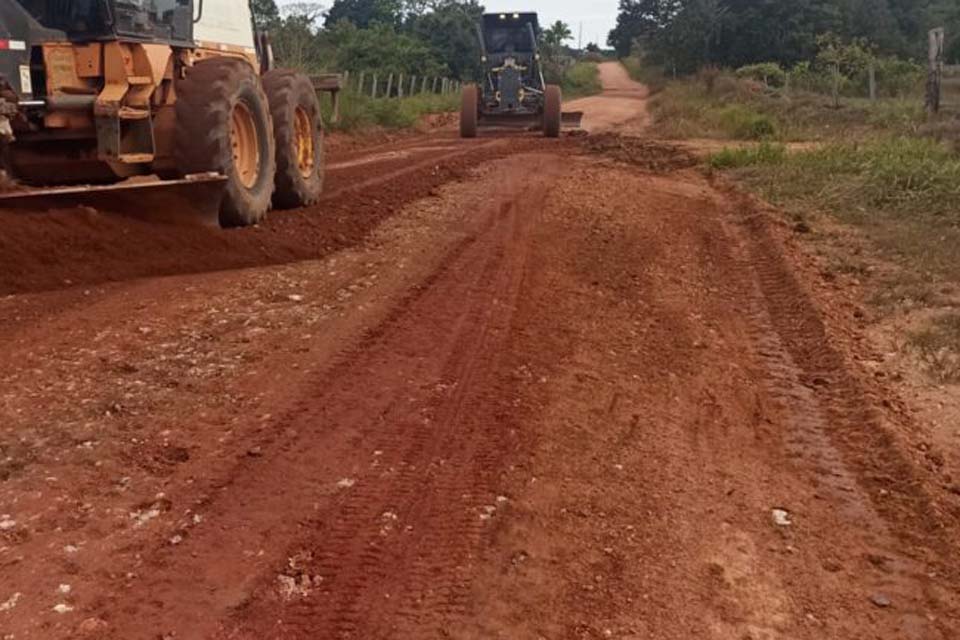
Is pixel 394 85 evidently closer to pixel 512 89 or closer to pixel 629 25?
pixel 512 89

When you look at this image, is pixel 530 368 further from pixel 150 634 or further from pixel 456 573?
pixel 150 634

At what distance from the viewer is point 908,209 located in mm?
11023

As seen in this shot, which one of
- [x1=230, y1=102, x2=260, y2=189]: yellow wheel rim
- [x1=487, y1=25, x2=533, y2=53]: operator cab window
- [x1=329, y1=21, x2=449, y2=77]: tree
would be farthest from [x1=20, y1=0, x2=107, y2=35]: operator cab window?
[x1=329, y1=21, x2=449, y2=77]: tree

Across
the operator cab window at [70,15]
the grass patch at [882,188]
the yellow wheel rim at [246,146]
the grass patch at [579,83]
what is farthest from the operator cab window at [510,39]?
the grass patch at [579,83]

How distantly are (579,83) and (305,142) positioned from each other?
2074 inches

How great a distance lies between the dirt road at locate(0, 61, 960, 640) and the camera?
10.3ft

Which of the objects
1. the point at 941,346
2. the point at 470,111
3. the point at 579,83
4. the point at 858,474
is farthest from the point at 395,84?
the point at 858,474

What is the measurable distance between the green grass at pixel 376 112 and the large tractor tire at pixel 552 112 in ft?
15.7

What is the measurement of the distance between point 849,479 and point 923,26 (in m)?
58.4

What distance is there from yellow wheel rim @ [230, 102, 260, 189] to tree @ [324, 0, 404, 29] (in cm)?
5207

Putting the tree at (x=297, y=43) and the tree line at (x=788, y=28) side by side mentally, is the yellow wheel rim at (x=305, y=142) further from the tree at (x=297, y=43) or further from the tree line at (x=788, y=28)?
the tree line at (x=788, y=28)

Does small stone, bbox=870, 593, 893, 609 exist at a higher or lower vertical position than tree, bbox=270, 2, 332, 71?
lower

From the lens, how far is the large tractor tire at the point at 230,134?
25.8ft

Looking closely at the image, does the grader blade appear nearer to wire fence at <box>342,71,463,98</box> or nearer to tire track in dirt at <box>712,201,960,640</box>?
wire fence at <box>342,71,463,98</box>
